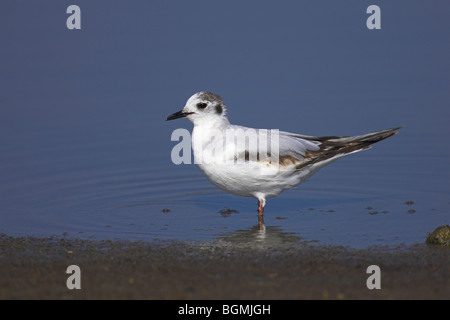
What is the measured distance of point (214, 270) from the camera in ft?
24.9

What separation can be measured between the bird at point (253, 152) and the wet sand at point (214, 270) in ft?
4.01

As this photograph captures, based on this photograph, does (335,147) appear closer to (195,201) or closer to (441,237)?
(195,201)

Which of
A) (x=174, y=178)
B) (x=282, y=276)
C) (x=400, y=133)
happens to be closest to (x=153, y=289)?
(x=282, y=276)

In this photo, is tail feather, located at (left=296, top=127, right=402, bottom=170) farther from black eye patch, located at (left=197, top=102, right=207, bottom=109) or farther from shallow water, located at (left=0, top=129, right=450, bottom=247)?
black eye patch, located at (left=197, top=102, right=207, bottom=109)

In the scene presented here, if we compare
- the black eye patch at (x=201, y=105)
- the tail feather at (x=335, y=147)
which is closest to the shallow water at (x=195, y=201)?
the tail feather at (x=335, y=147)

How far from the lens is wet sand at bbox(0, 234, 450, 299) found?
6.79 metres

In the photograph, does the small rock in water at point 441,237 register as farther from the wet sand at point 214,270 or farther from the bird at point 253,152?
the bird at point 253,152

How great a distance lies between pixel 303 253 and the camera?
27.1 feet

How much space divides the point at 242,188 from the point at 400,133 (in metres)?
4.69

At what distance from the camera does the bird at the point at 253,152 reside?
9.93 m

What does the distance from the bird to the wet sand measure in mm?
1221

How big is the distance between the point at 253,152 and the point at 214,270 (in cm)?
276

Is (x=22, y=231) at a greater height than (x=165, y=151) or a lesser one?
lesser
